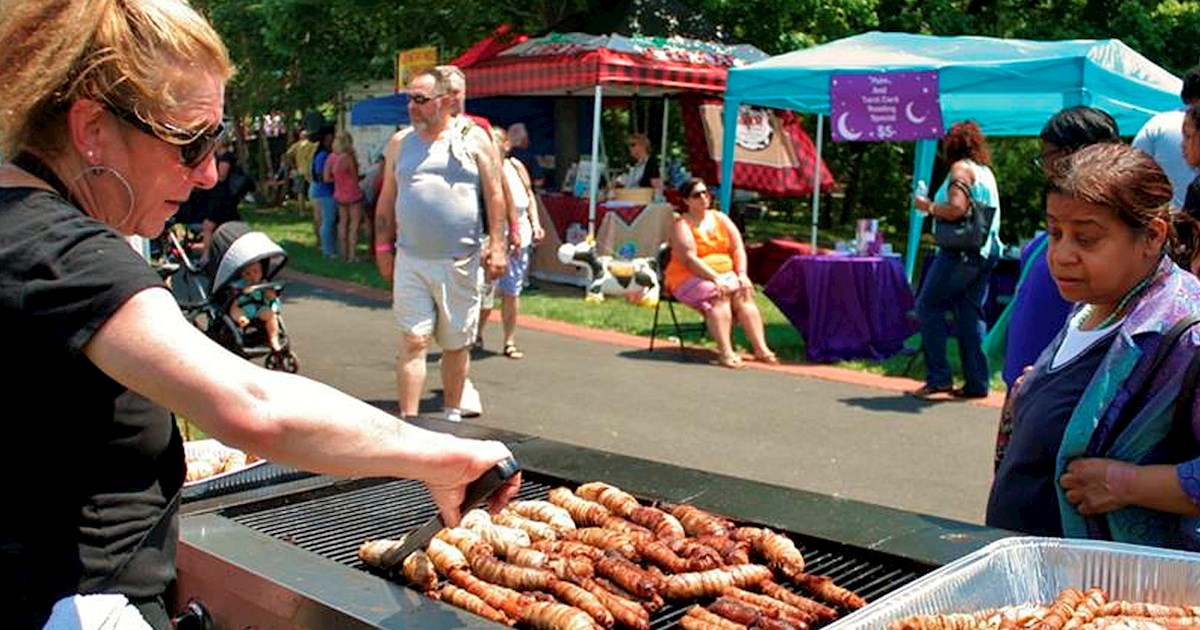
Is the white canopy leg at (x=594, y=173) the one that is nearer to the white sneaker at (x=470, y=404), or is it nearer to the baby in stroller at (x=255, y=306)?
the baby in stroller at (x=255, y=306)

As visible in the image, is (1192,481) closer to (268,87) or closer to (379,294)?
(379,294)

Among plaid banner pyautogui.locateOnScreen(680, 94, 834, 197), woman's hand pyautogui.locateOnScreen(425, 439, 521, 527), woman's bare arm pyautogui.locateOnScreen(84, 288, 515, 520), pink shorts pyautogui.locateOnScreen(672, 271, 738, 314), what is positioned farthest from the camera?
plaid banner pyautogui.locateOnScreen(680, 94, 834, 197)

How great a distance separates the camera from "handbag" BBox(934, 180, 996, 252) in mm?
8164

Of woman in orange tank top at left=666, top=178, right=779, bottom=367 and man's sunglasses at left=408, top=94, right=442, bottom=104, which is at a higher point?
man's sunglasses at left=408, top=94, right=442, bottom=104

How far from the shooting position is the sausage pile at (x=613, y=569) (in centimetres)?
230

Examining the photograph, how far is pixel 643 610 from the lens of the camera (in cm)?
236

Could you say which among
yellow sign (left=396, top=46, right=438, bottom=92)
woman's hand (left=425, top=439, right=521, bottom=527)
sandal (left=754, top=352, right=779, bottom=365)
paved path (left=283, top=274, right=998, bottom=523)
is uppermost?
yellow sign (left=396, top=46, right=438, bottom=92)

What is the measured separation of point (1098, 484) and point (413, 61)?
55.4 ft

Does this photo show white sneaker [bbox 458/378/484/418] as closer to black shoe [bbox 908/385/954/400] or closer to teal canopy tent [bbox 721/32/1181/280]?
black shoe [bbox 908/385/954/400]

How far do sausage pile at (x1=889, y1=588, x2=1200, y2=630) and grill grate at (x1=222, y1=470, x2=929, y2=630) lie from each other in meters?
0.30

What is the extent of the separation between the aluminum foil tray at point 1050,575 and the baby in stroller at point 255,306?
7.57 metres

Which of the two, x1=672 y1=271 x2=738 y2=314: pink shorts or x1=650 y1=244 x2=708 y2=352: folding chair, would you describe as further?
x1=650 y1=244 x2=708 y2=352: folding chair

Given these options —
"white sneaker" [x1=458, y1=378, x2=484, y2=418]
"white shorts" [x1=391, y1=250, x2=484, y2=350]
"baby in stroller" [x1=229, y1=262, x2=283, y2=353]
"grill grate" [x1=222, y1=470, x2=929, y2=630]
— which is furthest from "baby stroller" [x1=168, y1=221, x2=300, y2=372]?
"grill grate" [x1=222, y1=470, x2=929, y2=630]

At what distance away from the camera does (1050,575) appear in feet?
7.91
